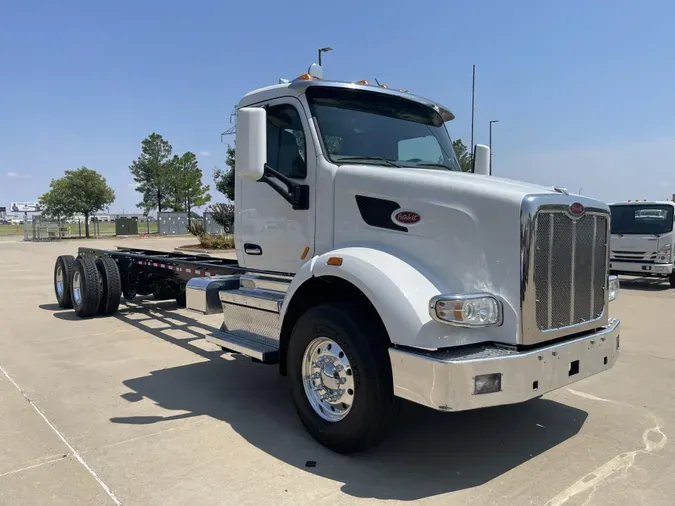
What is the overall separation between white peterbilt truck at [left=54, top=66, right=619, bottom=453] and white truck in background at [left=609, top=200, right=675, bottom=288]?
33.9ft

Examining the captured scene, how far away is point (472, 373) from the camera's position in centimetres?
308

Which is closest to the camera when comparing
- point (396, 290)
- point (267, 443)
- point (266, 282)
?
point (396, 290)

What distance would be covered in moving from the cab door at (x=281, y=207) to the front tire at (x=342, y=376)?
0.81 m

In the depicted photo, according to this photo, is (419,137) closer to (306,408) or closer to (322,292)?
(322,292)

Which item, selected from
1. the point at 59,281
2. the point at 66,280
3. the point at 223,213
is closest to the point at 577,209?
the point at 66,280

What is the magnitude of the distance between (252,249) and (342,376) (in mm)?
1762

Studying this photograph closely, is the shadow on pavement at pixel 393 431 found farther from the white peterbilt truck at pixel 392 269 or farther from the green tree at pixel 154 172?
the green tree at pixel 154 172

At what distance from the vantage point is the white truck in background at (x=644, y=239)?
1311 centimetres

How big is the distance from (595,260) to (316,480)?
2492 mm

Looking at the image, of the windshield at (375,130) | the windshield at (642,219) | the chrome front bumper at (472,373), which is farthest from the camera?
the windshield at (642,219)

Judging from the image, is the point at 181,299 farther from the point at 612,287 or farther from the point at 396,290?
the point at 612,287

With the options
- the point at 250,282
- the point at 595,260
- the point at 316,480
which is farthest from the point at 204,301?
the point at 595,260

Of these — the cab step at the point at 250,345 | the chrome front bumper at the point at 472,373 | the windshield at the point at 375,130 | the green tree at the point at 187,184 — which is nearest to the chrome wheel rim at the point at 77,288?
the cab step at the point at 250,345

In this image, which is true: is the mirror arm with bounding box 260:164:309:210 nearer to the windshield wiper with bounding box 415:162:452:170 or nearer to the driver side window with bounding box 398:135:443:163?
the driver side window with bounding box 398:135:443:163
